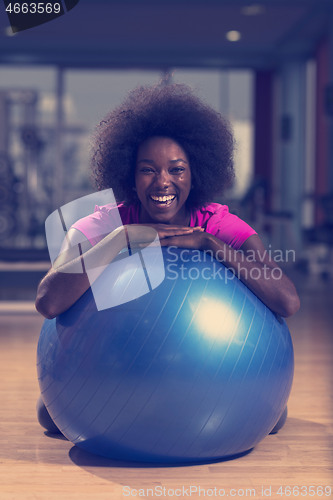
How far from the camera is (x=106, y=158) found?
203 cm

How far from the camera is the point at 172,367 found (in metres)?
1.65

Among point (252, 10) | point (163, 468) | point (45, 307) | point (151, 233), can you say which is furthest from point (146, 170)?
Result: point (252, 10)

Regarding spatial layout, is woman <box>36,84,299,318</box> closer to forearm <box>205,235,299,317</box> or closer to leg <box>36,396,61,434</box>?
forearm <box>205,235,299,317</box>

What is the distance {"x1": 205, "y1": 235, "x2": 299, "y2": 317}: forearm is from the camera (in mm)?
1798

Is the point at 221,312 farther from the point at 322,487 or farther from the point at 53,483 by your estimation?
the point at 53,483

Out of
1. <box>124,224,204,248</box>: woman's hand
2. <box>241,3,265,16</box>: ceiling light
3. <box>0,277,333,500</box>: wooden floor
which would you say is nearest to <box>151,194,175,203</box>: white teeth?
<box>124,224,204,248</box>: woman's hand

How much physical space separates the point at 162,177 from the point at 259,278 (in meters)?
0.38

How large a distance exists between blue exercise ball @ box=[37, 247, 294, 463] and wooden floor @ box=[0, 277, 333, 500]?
0.06 m

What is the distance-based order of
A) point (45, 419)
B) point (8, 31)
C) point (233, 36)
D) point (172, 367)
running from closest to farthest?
point (172, 367) < point (45, 419) < point (8, 31) < point (233, 36)

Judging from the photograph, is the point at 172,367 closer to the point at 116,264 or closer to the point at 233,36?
the point at 116,264

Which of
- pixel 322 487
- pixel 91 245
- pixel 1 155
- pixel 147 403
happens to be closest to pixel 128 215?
pixel 91 245

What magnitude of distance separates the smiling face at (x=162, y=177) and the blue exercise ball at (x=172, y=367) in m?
0.18

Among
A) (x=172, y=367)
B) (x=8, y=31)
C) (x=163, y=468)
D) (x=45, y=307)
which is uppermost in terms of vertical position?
(x=8, y=31)

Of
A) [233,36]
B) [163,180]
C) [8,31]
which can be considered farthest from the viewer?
[233,36]
